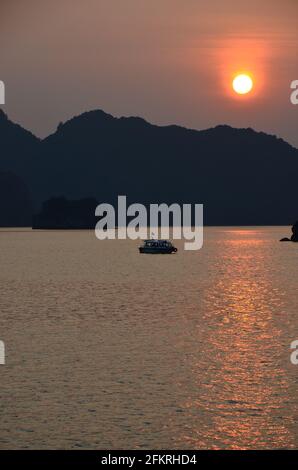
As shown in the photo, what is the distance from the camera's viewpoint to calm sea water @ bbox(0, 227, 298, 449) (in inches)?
1204

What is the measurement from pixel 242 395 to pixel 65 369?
10.6 m

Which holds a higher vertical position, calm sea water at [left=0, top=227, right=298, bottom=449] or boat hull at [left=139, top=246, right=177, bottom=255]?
boat hull at [left=139, top=246, right=177, bottom=255]

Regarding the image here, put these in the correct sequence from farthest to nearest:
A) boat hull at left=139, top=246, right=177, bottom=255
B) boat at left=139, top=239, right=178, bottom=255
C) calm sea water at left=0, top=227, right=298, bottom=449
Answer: boat at left=139, top=239, right=178, bottom=255 → boat hull at left=139, top=246, right=177, bottom=255 → calm sea water at left=0, top=227, right=298, bottom=449

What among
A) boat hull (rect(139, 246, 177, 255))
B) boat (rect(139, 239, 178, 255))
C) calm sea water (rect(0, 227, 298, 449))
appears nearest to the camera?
calm sea water (rect(0, 227, 298, 449))

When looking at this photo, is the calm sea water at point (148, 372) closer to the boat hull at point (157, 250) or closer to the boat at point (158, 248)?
the boat hull at point (157, 250)

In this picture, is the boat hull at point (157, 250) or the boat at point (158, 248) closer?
the boat hull at point (157, 250)

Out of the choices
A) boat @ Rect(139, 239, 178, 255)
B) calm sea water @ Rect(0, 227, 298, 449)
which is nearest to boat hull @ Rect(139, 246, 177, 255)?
boat @ Rect(139, 239, 178, 255)

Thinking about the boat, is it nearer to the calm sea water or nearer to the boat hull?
the boat hull

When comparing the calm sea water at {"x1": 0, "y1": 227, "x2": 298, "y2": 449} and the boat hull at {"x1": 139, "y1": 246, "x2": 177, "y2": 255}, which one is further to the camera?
the boat hull at {"x1": 139, "y1": 246, "x2": 177, "y2": 255}

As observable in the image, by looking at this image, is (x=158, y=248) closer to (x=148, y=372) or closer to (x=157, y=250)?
(x=157, y=250)

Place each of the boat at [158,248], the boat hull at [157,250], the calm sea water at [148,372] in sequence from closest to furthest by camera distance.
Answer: the calm sea water at [148,372] < the boat hull at [157,250] < the boat at [158,248]

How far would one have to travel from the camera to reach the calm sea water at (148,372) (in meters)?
30.6

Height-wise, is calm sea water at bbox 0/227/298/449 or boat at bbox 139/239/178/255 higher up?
boat at bbox 139/239/178/255

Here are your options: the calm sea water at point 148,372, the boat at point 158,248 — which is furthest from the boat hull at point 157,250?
the calm sea water at point 148,372
